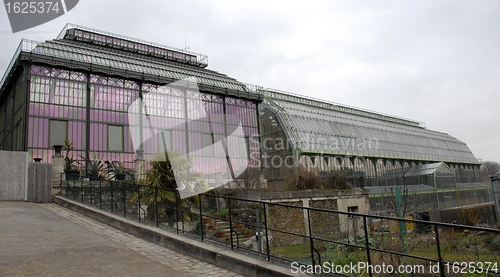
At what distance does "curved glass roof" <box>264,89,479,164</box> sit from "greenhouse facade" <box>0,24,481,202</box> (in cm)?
15

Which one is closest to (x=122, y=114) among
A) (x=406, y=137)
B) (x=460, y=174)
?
(x=406, y=137)

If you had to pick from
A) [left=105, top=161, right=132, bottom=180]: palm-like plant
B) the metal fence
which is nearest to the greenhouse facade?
[left=105, top=161, right=132, bottom=180]: palm-like plant

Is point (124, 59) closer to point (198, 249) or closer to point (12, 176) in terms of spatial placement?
point (12, 176)

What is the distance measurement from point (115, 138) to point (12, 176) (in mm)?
8528

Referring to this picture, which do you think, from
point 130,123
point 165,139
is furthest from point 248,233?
point 165,139

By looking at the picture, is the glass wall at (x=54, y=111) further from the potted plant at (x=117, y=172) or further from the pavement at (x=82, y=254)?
the pavement at (x=82, y=254)

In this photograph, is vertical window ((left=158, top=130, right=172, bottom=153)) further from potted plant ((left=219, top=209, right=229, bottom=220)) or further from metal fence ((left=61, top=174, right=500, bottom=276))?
potted plant ((left=219, top=209, right=229, bottom=220))

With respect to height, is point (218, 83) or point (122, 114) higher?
point (218, 83)

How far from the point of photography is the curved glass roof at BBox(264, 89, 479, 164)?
101 ft

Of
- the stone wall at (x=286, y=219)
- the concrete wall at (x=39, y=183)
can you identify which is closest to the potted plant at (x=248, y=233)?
the stone wall at (x=286, y=219)

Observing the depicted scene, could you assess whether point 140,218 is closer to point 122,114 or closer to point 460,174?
point 122,114

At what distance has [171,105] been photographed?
85.5 ft

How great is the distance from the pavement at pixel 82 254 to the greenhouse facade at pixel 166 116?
1325cm

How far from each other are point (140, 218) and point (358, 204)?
1597cm
